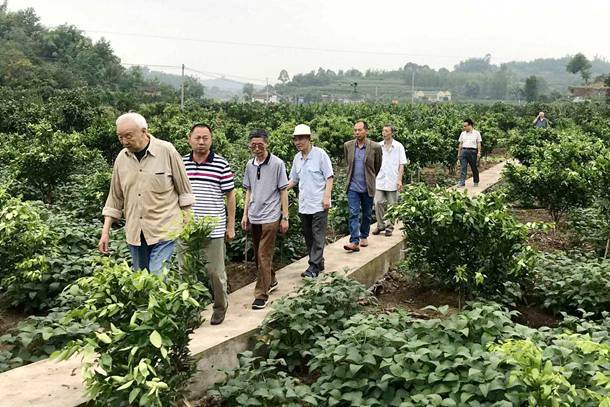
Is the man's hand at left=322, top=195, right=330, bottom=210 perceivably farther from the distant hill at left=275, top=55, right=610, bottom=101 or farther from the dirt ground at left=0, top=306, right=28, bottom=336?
the distant hill at left=275, top=55, right=610, bottom=101

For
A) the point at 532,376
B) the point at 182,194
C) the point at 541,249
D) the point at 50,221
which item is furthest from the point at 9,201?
the point at 541,249

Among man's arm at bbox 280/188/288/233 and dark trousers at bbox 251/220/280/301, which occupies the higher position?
man's arm at bbox 280/188/288/233


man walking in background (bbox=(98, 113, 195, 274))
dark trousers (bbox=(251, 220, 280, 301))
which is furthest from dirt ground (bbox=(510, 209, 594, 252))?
man walking in background (bbox=(98, 113, 195, 274))

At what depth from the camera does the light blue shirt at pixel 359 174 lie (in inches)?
276

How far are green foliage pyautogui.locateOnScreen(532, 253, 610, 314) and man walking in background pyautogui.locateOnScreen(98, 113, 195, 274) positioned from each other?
3343 mm

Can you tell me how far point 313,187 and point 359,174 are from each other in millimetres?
1139

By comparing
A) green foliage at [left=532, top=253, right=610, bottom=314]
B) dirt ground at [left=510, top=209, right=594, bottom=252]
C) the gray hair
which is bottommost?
dirt ground at [left=510, top=209, right=594, bottom=252]

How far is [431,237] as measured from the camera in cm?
555

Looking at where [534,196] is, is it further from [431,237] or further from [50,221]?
[50,221]

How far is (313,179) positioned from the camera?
6051 millimetres

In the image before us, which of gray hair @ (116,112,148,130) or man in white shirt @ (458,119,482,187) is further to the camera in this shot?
man in white shirt @ (458,119,482,187)

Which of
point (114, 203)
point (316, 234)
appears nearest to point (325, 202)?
point (316, 234)

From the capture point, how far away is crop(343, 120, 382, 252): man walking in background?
7020mm

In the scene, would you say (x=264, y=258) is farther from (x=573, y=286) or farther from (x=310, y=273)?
(x=573, y=286)
